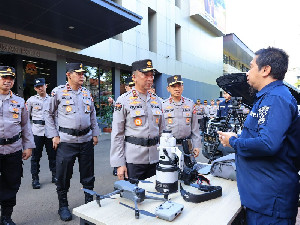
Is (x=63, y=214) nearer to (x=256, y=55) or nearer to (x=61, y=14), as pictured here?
(x=256, y=55)

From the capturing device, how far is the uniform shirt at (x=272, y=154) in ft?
4.68

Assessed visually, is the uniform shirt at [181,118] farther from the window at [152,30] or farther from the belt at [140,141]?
the window at [152,30]

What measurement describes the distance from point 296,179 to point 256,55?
90 cm

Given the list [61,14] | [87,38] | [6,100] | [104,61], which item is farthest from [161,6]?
[6,100]

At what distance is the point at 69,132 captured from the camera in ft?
11.2

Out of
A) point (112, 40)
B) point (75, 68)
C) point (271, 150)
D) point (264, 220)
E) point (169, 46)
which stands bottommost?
point (264, 220)

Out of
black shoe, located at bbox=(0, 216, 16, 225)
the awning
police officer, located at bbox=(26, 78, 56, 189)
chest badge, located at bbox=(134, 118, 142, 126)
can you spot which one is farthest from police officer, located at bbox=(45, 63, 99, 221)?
the awning

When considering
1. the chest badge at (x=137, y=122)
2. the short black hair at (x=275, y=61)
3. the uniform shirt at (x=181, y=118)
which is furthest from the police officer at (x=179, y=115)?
the short black hair at (x=275, y=61)

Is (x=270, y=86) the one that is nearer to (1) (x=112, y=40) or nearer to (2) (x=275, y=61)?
(2) (x=275, y=61)

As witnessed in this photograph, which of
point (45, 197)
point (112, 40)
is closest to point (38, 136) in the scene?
point (45, 197)

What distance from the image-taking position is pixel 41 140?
510 centimetres

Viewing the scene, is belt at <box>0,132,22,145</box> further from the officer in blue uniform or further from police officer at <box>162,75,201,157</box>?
the officer in blue uniform

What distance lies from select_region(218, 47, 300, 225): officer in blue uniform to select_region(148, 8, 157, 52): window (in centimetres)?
1459

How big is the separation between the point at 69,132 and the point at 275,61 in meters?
2.84
